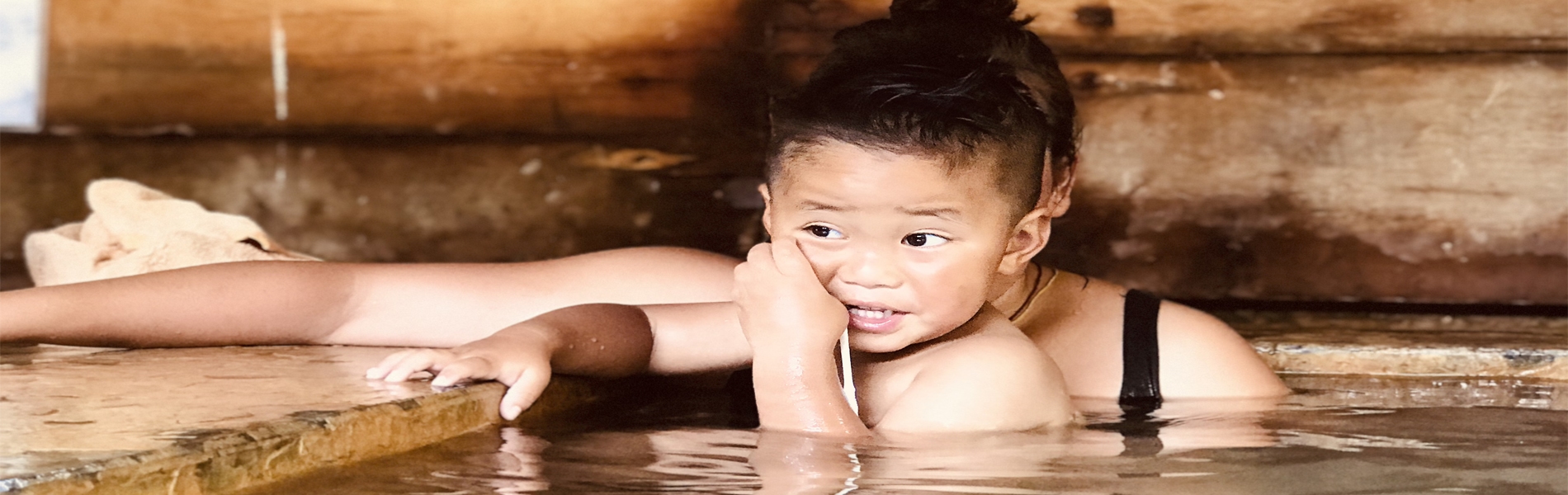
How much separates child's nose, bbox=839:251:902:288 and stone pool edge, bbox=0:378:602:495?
57 cm

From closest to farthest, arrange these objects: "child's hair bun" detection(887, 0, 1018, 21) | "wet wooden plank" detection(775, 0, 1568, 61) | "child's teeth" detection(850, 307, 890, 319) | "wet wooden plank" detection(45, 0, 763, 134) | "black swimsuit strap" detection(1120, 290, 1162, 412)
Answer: "child's teeth" detection(850, 307, 890, 319), "child's hair bun" detection(887, 0, 1018, 21), "black swimsuit strap" detection(1120, 290, 1162, 412), "wet wooden plank" detection(775, 0, 1568, 61), "wet wooden plank" detection(45, 0, 763, 134)

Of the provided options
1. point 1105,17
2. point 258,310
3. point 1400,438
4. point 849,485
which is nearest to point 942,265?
point 849,485

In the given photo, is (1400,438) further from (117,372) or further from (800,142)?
(117,372)

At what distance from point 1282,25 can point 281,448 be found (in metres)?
2.82

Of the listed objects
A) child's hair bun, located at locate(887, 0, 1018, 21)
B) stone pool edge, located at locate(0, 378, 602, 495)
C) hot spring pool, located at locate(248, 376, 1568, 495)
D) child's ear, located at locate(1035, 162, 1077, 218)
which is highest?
child's hair bun, located at locate(887, 0, 1018, 21)

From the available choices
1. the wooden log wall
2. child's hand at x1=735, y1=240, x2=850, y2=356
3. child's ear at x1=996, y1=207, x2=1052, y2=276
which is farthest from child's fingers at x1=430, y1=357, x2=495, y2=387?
the wooden log wall

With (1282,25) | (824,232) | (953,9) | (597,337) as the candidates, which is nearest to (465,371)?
(597,337)

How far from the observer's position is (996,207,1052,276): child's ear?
2.44 metres

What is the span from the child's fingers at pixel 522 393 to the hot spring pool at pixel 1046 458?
0.12 feet

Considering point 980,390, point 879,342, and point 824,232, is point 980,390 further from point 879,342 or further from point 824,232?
point 824,232

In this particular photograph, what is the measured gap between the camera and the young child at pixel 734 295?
91.7 inches

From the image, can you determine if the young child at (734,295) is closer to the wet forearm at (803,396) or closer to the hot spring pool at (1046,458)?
the wet forearm at (803,396)

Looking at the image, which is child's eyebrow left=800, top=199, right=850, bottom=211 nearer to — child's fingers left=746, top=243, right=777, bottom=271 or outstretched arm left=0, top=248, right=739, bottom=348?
child's fingers left=746, top=243, right=777, bottom=271

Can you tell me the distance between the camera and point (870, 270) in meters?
2.28
